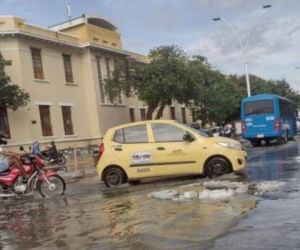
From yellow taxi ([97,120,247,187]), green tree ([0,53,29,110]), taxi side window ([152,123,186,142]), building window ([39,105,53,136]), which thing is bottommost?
yellow taxi ([97,120,247,187])

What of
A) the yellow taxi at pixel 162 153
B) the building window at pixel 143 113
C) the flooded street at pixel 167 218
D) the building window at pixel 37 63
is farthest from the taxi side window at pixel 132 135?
the building window at pixel 143 113

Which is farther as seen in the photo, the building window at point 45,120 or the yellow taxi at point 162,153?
the building window at point 45,120

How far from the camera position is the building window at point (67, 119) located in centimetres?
4028

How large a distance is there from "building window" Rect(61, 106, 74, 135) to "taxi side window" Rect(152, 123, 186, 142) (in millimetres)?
25243

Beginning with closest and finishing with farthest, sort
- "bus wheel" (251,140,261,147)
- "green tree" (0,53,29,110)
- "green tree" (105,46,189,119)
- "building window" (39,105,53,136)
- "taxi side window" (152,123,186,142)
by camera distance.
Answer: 1. "taxi side window" (152,123,186,142)
2. "green tree" (0,53,29,110)
3. "bus wheel" (251,140,261,147)
4. "building window" (39,105,53,136)
5. "green tree" (105,46,189,119)

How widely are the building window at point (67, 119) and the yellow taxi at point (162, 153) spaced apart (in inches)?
973

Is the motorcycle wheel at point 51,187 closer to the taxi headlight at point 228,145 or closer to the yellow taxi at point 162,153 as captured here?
the yellow taxi at point 162,153

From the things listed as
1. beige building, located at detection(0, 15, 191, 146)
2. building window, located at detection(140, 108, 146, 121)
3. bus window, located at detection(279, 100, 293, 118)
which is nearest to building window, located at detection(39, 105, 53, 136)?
beige building, located at detection(0, 15, 191, 146)

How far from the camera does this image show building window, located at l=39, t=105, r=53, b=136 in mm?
37719

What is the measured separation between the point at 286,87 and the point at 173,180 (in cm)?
8580

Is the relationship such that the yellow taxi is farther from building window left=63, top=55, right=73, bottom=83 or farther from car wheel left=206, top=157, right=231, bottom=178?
building window left=63, top=55, right=73, bottom=83

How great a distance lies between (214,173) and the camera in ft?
50.0

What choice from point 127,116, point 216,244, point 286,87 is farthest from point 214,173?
point 286,87

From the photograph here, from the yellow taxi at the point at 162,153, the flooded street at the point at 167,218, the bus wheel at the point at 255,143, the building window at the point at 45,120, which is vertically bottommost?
the flooded street at the point at 167,218
